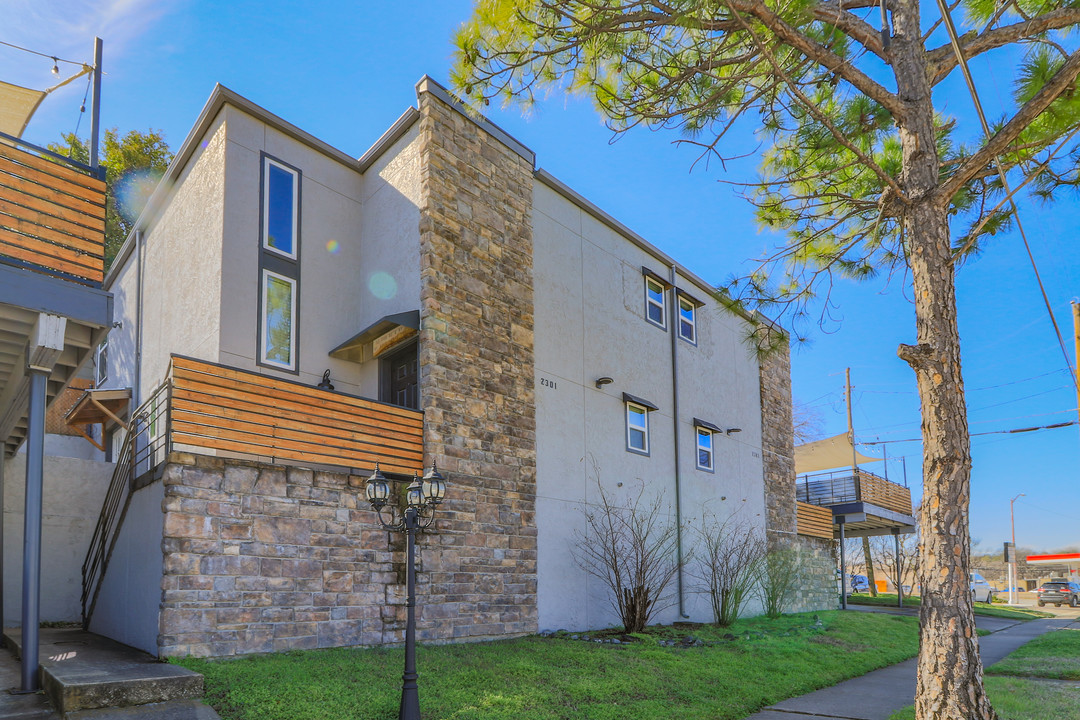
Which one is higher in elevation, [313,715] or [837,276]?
[837,276]

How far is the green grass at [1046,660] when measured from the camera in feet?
32.9

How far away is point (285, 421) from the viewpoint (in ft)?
26.9

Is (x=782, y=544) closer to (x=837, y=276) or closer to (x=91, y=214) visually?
(x=837, y=276)

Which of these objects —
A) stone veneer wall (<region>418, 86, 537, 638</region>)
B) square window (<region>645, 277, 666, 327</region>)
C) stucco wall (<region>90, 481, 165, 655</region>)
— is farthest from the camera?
square window (<region>645, 277, 666, 327</region>)

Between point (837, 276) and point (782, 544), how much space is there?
11.4 metres

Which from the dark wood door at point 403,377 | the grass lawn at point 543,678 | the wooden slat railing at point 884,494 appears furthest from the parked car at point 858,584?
the dark wood door at point 403,377

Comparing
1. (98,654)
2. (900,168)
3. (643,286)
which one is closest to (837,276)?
(900,168)

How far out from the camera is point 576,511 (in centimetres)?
1177

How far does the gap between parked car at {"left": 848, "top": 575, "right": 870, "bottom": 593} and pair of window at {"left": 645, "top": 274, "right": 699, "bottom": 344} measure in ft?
84.3

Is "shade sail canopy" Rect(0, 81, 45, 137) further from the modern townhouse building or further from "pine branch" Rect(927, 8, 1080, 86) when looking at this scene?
"pine branch" Rect(927, 8, 1080, 86)

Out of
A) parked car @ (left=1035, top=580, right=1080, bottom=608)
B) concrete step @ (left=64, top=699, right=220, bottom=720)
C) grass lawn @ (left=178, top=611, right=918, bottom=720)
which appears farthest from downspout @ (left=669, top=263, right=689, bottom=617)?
parked car @ (left=1035, top=580, right=1080, bottom=608)

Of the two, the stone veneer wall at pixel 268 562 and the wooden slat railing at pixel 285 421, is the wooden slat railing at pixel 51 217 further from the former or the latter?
the stone veneer wall at pixel 268 562

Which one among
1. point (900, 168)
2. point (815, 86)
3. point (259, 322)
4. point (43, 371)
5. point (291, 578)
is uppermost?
point (815, 86)

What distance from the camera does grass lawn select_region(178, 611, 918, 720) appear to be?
624 cm
